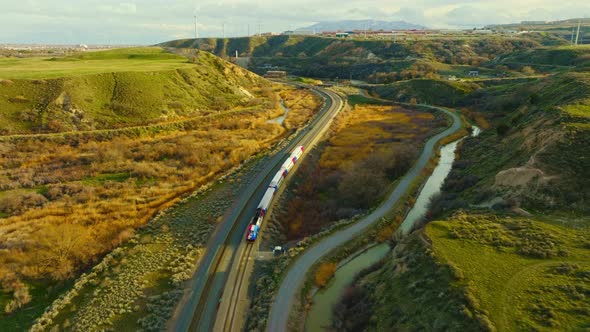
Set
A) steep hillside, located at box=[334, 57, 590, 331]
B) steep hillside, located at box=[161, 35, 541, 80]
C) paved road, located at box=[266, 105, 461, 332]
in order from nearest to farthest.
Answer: steep hillside, located at box=[334, 57, 590, 331] < paved road, located at box=[266, 105, 461, 332] < steep hillside, located at box=[161, 35, 541, 80]

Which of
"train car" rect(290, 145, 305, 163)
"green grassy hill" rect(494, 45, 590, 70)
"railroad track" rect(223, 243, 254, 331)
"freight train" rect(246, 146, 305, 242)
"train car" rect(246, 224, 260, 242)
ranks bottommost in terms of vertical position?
"railroad track" rect(223, 243, 254, 331)

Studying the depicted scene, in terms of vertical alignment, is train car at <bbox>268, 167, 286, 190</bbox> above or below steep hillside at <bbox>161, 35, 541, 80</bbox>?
below

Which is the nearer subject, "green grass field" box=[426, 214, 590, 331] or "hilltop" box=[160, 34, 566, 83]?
"green grass field" box=[426, 214, 590, 331]

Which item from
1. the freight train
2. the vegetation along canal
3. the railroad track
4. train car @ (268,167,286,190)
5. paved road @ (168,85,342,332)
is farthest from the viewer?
train car @ (268,167,286,190)

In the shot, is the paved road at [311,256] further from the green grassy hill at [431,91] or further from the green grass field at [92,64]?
the green grass field at [92,64]

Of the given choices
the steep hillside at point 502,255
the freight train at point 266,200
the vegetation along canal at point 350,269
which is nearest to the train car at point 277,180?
the freight train at point 266,200

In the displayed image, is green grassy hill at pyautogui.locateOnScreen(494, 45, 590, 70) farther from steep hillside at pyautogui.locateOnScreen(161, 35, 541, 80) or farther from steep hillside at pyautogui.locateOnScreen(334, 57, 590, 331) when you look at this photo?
steep hillside at pyautogui.locateOnScreen(334, 57, 590, 331)

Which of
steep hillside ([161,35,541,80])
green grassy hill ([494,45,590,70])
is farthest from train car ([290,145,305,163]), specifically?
steep hillside ([161,35,541,80])
